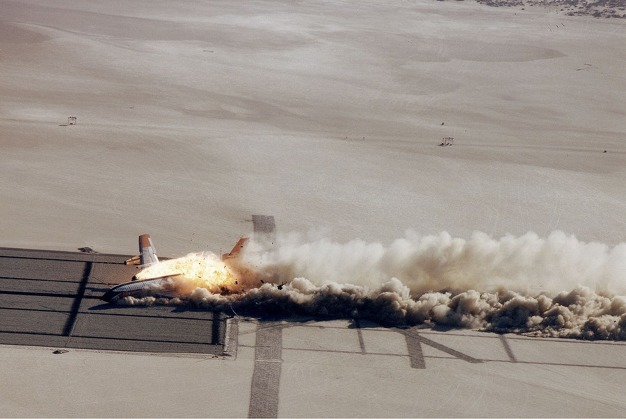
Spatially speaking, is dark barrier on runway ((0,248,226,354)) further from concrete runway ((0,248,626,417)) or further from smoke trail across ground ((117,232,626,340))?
smoke trail across ground ((117,232,626,340))

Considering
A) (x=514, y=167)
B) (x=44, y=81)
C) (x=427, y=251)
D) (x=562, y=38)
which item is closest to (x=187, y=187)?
(x=427, y=251)

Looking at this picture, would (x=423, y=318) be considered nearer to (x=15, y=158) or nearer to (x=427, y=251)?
(x=427, y=251)

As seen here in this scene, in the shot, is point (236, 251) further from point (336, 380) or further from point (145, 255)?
point (336, 380)

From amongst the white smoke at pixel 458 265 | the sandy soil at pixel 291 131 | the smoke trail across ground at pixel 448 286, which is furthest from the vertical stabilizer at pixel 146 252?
the white smoke at pixel 458 265

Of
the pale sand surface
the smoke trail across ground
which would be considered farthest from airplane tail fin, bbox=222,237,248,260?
the pale sand surface

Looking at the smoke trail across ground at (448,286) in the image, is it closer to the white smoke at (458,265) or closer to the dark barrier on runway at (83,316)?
the white smoke at (458,265)
